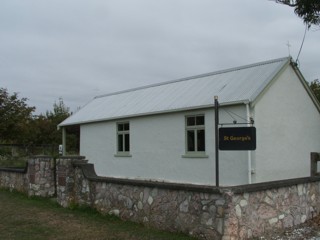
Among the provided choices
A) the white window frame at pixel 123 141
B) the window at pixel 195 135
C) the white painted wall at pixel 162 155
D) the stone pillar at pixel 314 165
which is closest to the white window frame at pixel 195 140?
the window at pixel 195 135

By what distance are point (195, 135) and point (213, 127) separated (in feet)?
3.68

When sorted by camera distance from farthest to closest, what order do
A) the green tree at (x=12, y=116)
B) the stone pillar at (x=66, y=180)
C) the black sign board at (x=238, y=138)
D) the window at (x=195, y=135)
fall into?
1. the green tree at (x=12, y=116)
2. the window at (x=195, y=135)
3. the stone pillar at (x=66, y=180)
4. the black sign board at (x=238, y=138)

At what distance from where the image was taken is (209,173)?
15.6m

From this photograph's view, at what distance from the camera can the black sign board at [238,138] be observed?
8.03 meters

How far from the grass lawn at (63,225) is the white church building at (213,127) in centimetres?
618

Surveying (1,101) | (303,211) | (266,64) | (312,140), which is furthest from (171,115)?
(1,101)

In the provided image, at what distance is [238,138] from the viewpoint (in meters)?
8.22

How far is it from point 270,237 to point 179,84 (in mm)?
12495

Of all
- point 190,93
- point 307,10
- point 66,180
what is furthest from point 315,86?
point 66,180

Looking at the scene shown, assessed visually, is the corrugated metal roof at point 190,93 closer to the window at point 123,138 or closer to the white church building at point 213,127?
the white church building at point 213,127

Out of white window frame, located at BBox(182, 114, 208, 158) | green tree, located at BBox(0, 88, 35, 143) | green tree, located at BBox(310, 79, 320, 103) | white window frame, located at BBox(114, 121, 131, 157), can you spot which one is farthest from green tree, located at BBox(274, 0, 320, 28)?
green tree, located at BBox(0, 88, 35, 143)

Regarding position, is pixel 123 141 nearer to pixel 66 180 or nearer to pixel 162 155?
pixel 162 155

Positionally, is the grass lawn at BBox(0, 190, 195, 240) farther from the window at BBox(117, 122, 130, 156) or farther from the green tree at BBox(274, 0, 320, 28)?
the window at BBox(117, 122, 130, 156)

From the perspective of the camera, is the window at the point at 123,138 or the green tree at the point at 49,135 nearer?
the window at the point at 123,138
